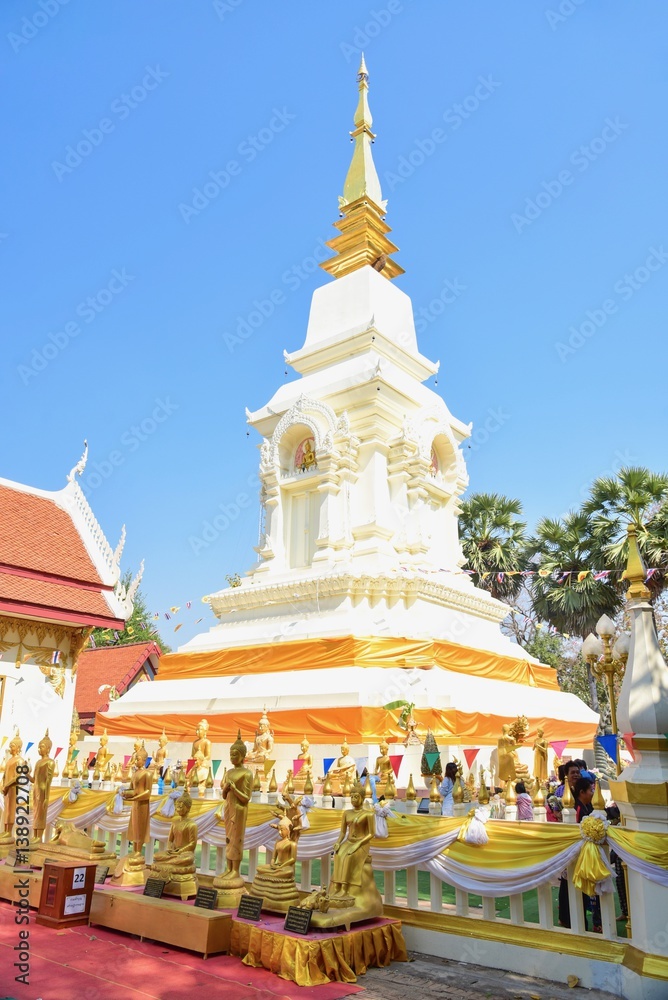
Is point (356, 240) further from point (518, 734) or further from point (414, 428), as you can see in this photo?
point (518, 734)

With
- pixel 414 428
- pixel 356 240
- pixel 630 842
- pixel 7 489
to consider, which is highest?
pixel 356 240

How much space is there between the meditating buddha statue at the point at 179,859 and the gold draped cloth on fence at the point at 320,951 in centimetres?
105

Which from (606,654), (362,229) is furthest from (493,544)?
(606,654)

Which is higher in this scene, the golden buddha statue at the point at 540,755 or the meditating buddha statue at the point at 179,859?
the golden buddha statue at the point at 540,755

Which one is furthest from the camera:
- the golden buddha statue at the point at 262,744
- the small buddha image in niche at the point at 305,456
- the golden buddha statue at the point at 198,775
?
the small buddha image in niche at the point at 305,456

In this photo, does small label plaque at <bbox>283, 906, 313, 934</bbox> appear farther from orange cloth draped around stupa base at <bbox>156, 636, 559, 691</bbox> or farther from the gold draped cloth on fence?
orange cloth draped around stupa base at <bbox>156, 636, 559, 691</bbox>

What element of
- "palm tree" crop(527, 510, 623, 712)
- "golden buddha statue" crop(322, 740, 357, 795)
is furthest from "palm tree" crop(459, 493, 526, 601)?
"golden buddha statue" crop(322, 740, 357, 795)

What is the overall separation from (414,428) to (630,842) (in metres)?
16.5

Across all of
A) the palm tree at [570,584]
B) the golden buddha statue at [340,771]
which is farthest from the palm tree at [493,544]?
the golden buddha statue at [340,771]

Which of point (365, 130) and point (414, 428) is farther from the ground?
point (365, 130)

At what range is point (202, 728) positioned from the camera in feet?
47.3

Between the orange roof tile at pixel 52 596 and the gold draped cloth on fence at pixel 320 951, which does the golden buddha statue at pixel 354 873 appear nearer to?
the gold draped cloth on fence at pixel 320 951

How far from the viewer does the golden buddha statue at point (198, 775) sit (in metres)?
8.76

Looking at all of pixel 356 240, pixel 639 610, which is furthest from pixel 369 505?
pixel 639 610
